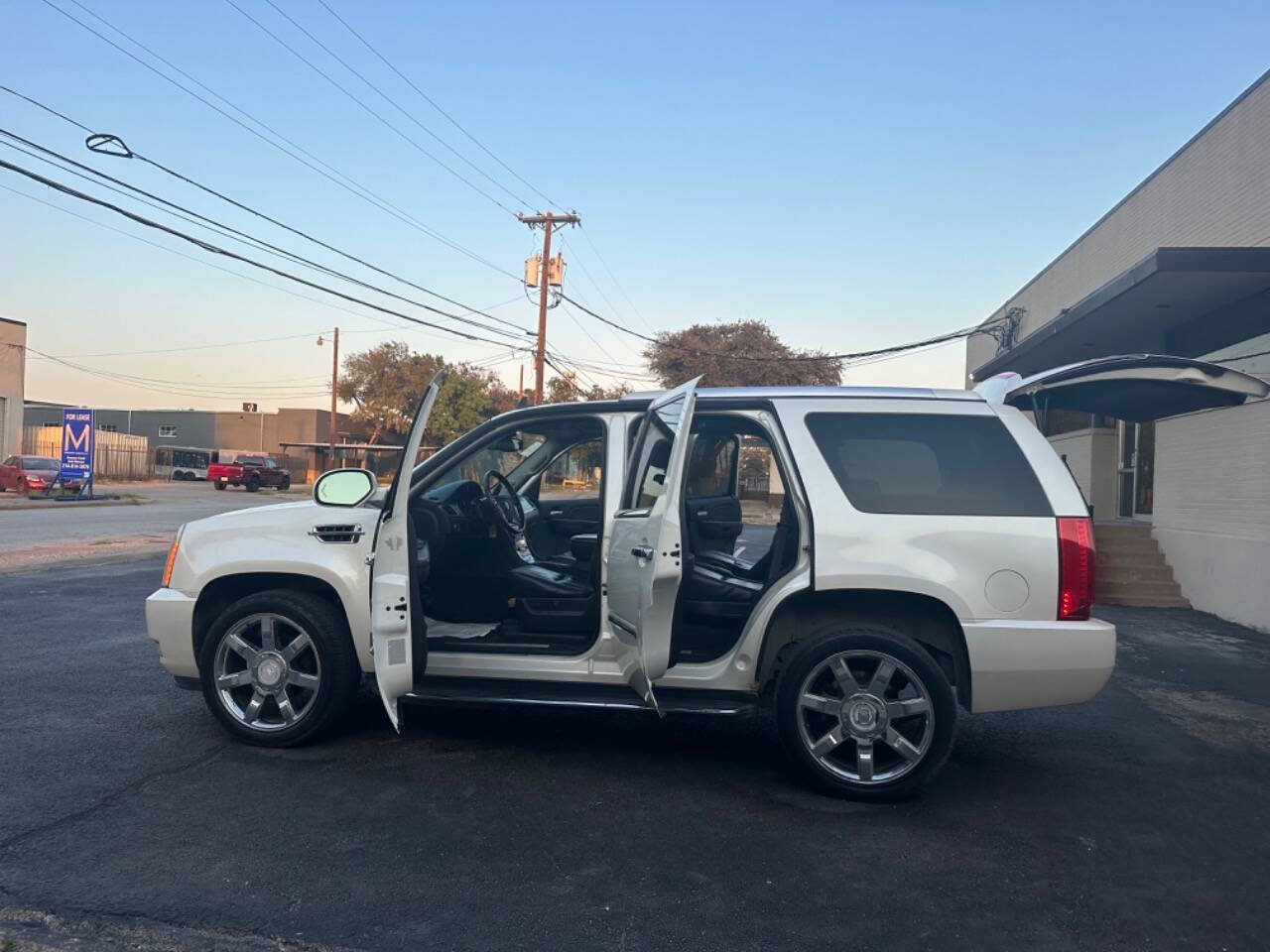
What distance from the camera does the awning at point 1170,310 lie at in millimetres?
9672

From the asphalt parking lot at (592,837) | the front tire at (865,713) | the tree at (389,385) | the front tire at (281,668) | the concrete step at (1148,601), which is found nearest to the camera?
the asphalt parking lot at (592,837)

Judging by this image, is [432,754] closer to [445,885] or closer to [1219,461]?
[445,885]

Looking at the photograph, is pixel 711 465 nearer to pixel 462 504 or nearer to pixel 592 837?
pixel 462 504

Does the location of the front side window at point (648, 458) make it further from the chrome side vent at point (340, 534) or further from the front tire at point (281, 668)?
the front tire at point (281, 668)

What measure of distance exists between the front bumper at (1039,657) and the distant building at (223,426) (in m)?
63.4

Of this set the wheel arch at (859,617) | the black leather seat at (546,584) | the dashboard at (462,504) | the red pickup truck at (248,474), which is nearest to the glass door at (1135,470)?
the wheel arch at (859,617)

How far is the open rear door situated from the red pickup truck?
3672 cm

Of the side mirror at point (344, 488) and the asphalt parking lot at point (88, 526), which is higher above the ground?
the side mirror at point (344, 488)

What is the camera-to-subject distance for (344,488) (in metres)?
5.11

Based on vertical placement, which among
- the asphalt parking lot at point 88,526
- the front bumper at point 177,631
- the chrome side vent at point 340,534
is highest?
the chrome side vent at point 340,534

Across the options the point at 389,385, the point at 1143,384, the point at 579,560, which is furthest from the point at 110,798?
the point at 389,385

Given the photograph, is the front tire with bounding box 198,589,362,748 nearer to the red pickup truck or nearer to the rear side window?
the rear side window

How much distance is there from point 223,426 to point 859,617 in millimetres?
74515

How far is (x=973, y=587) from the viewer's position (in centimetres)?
461
